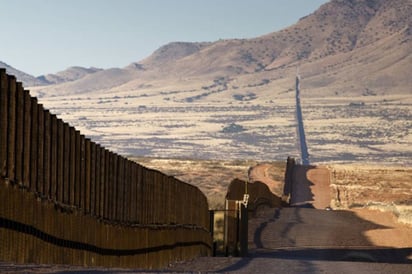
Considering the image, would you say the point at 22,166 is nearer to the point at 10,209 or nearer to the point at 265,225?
the point at 10,209

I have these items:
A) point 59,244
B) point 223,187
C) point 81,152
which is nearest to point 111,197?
point 81,152

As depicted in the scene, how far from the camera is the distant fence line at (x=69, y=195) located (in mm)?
11352

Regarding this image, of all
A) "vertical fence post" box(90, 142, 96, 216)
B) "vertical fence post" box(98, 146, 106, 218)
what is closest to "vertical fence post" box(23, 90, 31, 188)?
"vertical fence post" box(90, 142, 96, 216)

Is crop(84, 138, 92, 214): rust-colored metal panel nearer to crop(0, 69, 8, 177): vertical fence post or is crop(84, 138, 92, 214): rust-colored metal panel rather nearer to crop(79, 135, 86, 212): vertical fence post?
crop(79, 135, 86, 212): vertical fence post

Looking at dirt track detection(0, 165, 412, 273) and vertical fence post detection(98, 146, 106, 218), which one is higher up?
vertical fence post detection(98, 146, 106, 218)

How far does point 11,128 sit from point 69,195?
2660 mm

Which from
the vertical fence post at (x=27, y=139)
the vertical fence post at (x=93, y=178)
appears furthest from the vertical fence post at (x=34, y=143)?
the vertical fence post at (x=93, y=178)

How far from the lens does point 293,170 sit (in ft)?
292

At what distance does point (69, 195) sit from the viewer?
13953 mm

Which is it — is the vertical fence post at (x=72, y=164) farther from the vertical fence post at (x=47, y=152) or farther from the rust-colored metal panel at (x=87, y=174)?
the vertical fence post at (x=47, y=152)

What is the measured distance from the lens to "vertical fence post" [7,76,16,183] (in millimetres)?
11375

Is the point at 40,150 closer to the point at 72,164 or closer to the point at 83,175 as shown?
the point at 72,164

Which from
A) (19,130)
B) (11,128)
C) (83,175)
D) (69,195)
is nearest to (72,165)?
(69,195)

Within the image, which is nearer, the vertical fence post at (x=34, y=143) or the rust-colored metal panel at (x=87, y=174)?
the vertical fence post at (x=34, y=143)
